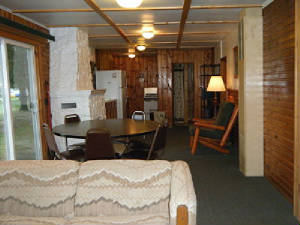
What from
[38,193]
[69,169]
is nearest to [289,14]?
[69,169]

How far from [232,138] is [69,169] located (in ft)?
15.2

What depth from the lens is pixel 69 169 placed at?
203 centimetres

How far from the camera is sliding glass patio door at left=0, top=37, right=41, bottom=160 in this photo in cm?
394

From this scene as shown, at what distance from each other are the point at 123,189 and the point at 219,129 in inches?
138

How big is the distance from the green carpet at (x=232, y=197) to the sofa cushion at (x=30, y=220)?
1.38m

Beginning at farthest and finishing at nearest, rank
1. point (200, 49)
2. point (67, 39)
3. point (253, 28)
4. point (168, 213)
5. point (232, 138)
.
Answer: point (200, 49) < point (232, 138) < point (67, 39) < point (253, 28) < point (168, 213)

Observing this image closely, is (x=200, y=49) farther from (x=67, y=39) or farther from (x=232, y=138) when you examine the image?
(x=67, y=39)

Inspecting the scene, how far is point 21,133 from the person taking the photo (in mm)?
4469

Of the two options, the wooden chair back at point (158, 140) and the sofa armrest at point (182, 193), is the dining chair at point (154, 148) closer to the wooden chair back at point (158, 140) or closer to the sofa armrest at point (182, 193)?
the wooden chair back at point (158, 140)

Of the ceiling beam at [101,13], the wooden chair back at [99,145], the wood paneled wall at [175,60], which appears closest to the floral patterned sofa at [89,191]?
the wooden chair back at [99,145]

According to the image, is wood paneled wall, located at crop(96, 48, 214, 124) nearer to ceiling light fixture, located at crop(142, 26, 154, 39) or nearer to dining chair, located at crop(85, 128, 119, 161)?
ceiling light fixture, located at crop(142, 26, 154, 39)

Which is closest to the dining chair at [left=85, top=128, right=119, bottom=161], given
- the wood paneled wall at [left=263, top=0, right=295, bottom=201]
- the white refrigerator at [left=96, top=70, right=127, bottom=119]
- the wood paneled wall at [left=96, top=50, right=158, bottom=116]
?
the wood paneled wall at [left=263, top=0, right=295, bottom=201]

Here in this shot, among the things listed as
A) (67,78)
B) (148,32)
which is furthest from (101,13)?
(67,78)

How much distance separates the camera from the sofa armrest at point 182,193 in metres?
1.67
